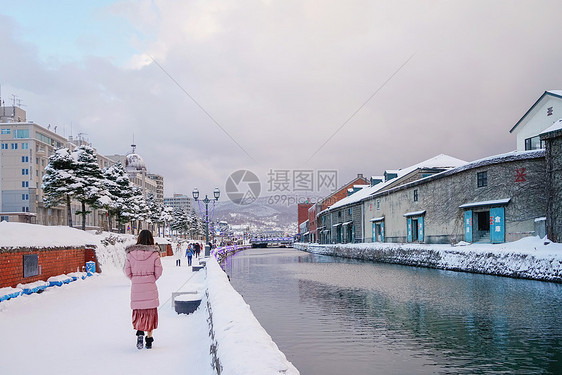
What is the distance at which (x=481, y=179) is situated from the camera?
97.4 ft

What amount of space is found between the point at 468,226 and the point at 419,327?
2199 centimetres

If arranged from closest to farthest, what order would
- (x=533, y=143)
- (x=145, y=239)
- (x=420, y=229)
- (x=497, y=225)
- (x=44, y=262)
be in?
(x=145, y=239), (x=44, y=262), (x=497, y=225), (x=533, y=143), (x=420, y=229)

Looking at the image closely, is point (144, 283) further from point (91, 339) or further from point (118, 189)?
point (118, 189)

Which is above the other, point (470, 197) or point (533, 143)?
point (533, 143)

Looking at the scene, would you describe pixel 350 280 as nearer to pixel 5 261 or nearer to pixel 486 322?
pixel 486 322

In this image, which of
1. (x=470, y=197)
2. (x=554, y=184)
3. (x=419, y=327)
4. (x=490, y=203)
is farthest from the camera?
(x=470, y=197)

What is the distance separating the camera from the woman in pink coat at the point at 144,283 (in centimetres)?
708

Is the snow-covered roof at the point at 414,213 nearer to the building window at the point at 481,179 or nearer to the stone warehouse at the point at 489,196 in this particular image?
the stone warehouse at the point at 489,196

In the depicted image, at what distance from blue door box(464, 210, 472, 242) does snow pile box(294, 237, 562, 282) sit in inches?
83.0

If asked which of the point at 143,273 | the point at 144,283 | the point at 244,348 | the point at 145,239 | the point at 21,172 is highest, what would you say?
the point at 21,172

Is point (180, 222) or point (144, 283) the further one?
point (180, 222)

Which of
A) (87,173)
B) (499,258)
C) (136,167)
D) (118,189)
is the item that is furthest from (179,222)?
(499,258)

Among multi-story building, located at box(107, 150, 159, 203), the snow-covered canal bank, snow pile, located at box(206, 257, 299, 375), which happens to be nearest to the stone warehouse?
the snow-covered canal bank

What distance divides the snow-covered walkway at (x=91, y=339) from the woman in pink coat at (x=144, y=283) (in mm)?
408
